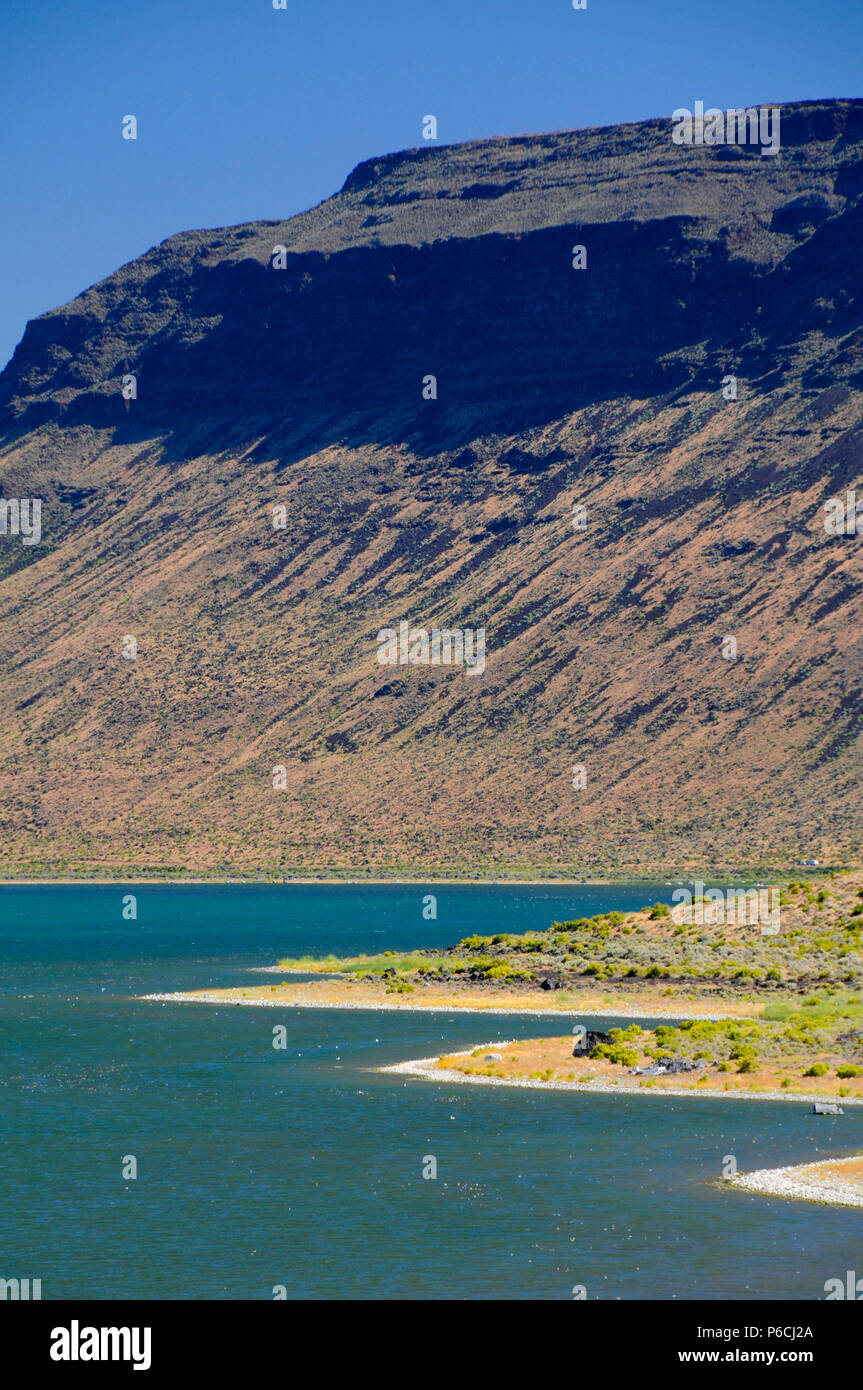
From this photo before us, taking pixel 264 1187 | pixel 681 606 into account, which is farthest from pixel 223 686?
pixel 264 1187

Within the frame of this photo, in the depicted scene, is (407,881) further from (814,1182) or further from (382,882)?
(814,1182)

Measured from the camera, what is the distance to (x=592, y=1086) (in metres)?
48.9

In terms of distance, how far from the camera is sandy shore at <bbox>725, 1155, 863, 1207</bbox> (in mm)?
34812

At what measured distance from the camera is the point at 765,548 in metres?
168

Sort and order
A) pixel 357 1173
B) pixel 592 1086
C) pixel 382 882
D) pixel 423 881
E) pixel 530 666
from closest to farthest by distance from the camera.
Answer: pixel 357 1173, pixel 592 1086, pixel 423 881, pixel 382 882, pixel 530 666

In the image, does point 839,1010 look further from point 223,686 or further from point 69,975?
point 223,686

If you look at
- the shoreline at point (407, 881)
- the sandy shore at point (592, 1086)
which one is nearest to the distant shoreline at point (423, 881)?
the shoreline at point (407, 881)

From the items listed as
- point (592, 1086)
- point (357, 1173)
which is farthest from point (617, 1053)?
point (357, 1173)

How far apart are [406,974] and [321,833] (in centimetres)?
8062

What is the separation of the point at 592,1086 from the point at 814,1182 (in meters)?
13.3

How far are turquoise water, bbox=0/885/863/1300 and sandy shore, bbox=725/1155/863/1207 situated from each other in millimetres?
677

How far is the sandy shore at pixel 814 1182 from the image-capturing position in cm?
3481

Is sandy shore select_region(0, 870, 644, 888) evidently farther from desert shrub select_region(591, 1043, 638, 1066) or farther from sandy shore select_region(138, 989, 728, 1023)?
desert shrub select_region(591, 1043, 638, 1066)

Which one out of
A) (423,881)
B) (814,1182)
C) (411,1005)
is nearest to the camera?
(814,1182)
